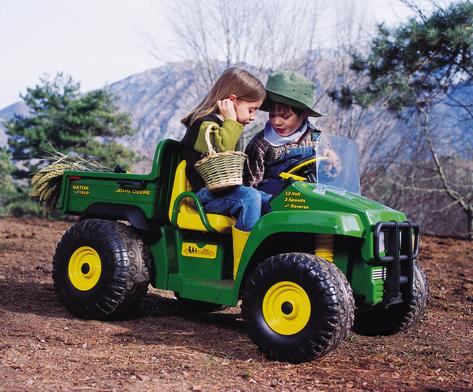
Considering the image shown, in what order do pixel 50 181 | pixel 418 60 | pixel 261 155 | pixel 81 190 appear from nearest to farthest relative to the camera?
pixel 261 155
pixel 81 190
pixel 50 181
pixel 418 60

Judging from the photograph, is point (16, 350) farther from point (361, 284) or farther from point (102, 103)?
point (102, 103)

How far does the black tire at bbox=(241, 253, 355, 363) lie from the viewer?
3809 millimetres

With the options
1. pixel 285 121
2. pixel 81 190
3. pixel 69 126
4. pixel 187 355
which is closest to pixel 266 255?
pixel 187 355

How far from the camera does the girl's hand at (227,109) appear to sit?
461cm

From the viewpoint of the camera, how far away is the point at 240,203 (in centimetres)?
442

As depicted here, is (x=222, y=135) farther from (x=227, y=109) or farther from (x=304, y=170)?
(x=304, y=170)

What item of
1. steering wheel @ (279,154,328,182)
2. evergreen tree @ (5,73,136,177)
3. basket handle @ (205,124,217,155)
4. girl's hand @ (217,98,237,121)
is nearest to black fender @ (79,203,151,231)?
basket handle @ (205,124,217,155)

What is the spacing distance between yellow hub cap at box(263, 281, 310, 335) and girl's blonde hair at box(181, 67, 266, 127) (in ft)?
4.51

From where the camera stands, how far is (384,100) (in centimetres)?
1207

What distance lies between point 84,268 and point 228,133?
1.48 m

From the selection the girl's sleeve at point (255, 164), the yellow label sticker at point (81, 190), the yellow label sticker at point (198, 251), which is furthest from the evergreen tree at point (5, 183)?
the girl's sleeve at point (255, 164)

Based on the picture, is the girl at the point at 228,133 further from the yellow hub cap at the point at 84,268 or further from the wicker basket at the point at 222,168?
the yellow hub cap at the point at 84,268

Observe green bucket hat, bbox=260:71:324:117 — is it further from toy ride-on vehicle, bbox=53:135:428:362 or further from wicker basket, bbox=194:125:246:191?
wicker basket, bbox=194:125:246:191

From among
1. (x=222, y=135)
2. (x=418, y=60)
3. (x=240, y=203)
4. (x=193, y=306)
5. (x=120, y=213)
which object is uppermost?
(x=418, y=60)
